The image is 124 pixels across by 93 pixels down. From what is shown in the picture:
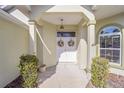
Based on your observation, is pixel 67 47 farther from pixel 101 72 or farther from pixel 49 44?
pixel 101 72

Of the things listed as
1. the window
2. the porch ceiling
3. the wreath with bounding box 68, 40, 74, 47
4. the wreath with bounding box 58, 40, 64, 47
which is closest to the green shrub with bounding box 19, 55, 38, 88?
the porch ceiling

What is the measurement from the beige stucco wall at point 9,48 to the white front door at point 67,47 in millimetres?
5346

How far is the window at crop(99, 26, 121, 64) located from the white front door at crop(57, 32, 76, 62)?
4102mm

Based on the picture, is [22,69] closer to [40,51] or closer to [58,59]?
[40,51]

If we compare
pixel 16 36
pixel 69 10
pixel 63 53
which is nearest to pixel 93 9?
pixel 69 10

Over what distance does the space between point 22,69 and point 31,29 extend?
2.16m

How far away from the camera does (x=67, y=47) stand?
13188 mm

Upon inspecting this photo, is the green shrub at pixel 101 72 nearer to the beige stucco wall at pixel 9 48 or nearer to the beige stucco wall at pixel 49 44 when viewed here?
the beige stucco wall at pixel 9 48

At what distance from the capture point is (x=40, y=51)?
9969 mm

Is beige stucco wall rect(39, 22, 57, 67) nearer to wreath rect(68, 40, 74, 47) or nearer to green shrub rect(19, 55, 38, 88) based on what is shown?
wreath rect(68, 40, 74, 47)

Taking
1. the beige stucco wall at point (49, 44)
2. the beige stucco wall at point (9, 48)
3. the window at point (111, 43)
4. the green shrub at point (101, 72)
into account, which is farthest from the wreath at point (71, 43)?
the green shrub at point (101, 72)

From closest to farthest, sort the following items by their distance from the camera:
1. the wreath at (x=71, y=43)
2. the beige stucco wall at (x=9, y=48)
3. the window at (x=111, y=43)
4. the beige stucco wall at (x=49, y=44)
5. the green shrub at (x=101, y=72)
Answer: the green shrub at (x=101, y=72) → the beige stucco wall at (x=9, y=48) → the window at (x=111, y=43) → the beige stucco wall at (x=49, y=44) → the wreath at (x=71, y=43)

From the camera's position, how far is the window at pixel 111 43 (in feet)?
26.9

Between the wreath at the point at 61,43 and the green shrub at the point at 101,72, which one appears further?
the wreath at the point at 61,43
